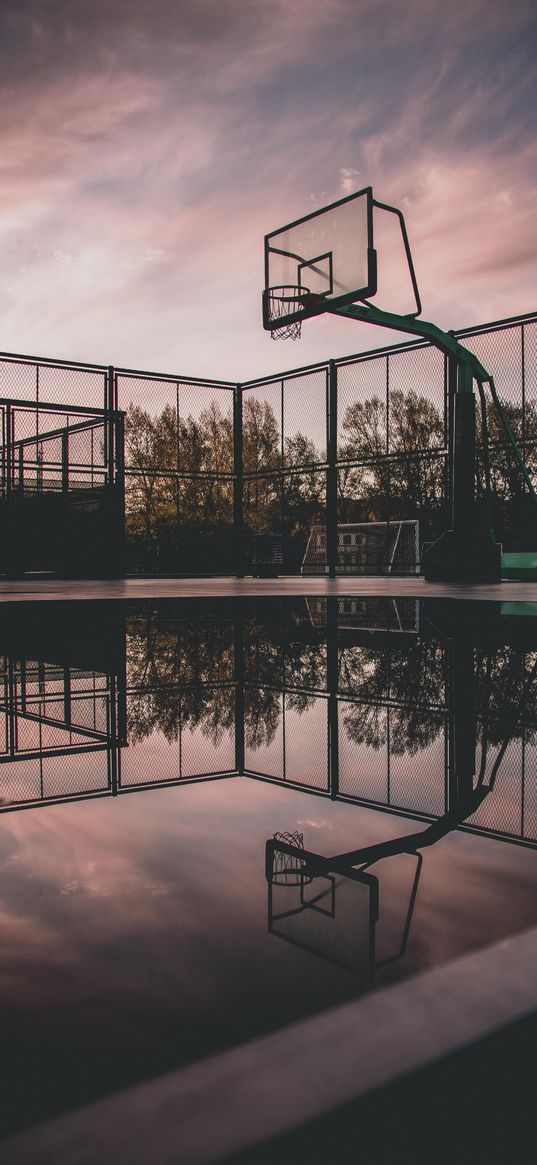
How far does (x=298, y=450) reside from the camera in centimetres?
1535

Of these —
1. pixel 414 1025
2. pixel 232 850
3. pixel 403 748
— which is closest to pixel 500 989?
pixel 414 1025

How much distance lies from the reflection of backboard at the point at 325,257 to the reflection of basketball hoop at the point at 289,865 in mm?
9469

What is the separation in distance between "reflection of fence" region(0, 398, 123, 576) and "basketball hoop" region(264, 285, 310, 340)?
3.76 metres

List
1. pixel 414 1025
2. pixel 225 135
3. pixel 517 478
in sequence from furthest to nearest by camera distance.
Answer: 1. pixel 517 478
2. pixel 225 135
3. pixel 414 1025

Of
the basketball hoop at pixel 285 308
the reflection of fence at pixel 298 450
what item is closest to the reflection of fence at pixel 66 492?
the reflection of fence at pixel 298 450

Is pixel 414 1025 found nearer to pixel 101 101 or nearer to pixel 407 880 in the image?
pixel 407 880

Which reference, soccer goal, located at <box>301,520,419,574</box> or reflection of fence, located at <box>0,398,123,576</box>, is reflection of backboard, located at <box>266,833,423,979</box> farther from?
soccer goal, located at <box>301,520,419,574</box>

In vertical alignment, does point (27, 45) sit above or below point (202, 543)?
above

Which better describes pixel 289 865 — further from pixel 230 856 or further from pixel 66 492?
pixel 66 492

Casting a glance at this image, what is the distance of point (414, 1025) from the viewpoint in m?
0.40

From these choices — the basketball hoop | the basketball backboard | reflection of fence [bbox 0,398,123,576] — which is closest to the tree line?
reflection of fence [bbox 0,398,123,576]

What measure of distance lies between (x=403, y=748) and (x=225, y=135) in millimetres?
9111

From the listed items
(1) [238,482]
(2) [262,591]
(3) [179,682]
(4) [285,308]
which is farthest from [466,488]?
(3) [179,682]

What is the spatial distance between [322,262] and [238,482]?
18.7 feet
